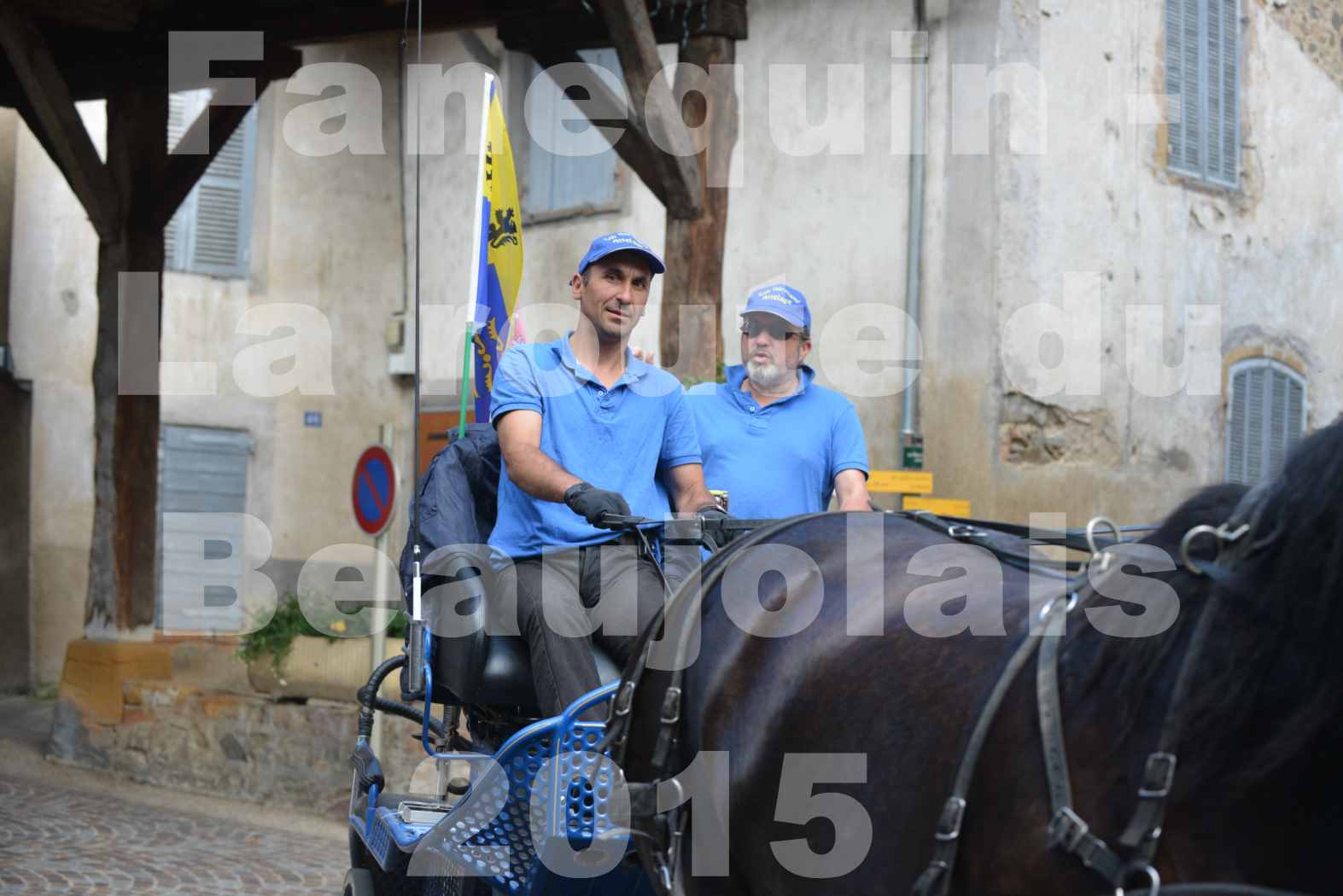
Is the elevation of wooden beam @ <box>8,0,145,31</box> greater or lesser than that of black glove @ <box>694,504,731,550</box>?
greater

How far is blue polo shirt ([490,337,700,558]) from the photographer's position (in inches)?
148

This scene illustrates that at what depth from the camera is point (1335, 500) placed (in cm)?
190

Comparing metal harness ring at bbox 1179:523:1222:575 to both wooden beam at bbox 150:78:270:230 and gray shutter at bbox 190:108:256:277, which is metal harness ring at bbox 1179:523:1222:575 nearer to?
wooden beam at bbox 150:78:270:230

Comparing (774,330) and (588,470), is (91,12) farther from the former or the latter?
(588,470)

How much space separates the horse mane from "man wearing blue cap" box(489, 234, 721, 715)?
1650 mm

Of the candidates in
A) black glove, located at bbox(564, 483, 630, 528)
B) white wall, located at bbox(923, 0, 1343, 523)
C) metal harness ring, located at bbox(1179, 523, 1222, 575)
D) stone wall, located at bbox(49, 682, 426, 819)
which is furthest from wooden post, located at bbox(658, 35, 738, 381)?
metal harness ring, located at bbox(1179, 523, 1222, 575)

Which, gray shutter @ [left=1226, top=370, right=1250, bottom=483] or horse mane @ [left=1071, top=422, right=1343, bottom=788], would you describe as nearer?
horse mane @ [left=1071, top=422, right=1343, bottom=788]

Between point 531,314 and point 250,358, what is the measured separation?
295 centimetres

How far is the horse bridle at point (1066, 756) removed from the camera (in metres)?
1.90

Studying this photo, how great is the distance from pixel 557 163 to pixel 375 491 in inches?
242

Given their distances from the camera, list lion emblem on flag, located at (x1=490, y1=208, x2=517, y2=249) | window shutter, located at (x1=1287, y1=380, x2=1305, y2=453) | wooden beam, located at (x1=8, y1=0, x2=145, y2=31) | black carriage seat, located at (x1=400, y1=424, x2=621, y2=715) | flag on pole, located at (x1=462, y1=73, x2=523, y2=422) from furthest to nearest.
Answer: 1. window shutter, located at (x1=1287, y1=380, x2=1305, y2=453)
2. wooden beam, located at (x1=8, y1=0, x2=145, y2=31)
3. lion emblem on flag, located at (x1=490, y1=208, x2=517, y2=249)
4. flag on pole, located at (x1=462, y1=73, x2=523, y2=422)
5. black carriage seat, located at (x1=400, y1=424, x2=621, y2=715)

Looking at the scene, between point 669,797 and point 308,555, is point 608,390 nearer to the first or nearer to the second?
point 669,797

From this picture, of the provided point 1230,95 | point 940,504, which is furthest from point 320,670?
point 1230,95

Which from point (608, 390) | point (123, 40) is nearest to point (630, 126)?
point (608, 390)
